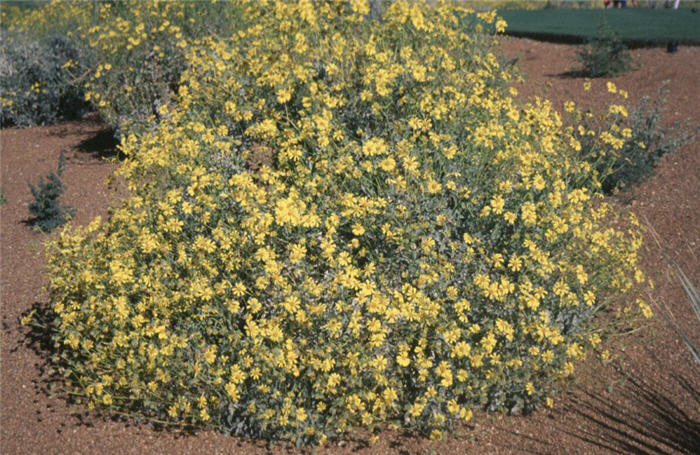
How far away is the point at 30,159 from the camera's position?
25.7 feet

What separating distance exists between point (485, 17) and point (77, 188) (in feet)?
15.0

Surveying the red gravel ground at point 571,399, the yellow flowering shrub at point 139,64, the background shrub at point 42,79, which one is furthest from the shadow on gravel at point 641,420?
the background shrub at point 42,79

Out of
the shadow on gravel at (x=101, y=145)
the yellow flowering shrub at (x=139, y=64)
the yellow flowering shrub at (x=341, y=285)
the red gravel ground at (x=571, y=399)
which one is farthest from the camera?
the shadow on gravel at (x=101, y=145)

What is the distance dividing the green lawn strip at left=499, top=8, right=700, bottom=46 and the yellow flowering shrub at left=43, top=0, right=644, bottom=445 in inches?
297

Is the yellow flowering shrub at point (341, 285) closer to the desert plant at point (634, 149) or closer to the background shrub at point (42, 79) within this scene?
the desert plant at point (634, 149)

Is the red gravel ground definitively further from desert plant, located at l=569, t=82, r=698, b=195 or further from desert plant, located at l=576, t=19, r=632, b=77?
desert plant, located at l=576, t=19, r=632, b=77

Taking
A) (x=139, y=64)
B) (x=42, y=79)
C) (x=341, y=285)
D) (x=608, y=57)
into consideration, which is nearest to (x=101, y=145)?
(x=139, y=64)

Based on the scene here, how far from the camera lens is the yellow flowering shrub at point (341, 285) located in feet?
11.0

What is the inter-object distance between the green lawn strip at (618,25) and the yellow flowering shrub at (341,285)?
7550 millimetres

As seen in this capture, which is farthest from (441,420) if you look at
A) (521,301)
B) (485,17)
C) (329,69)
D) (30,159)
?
(30,159)

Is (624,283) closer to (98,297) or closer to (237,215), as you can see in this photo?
(237,215)

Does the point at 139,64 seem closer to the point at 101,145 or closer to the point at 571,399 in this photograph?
the point at 101,145

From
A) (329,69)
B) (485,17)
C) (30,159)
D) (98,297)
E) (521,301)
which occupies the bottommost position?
(30,159)

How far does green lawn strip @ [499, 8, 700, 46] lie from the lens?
10.7 meters
